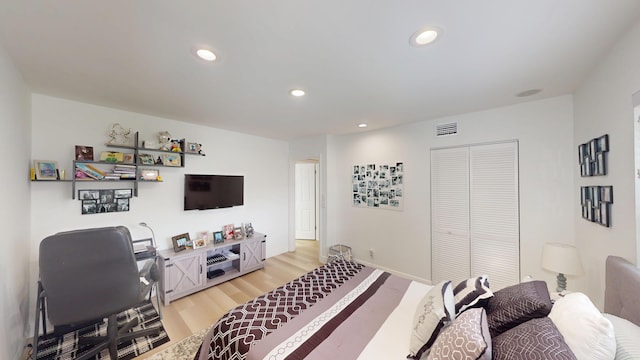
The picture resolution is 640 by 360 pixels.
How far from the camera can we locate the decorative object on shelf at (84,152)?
2.32m

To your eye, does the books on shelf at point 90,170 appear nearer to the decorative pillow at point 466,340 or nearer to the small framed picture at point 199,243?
the small framed picture at point 199,243

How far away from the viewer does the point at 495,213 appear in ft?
8.71

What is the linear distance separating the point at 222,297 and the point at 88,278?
4.94 feet

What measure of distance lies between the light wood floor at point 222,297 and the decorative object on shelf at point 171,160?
5.87ft

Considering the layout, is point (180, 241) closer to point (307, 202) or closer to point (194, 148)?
point (194, 148)

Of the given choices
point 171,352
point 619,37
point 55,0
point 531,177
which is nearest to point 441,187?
point 531,177

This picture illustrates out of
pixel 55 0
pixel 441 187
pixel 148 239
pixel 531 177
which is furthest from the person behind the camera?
pixel 441 187

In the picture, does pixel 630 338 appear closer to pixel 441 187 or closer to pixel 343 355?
pixel 343 355

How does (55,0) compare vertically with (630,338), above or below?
above

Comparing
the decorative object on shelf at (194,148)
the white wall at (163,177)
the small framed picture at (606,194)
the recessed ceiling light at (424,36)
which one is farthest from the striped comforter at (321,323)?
the decorative object on shelf at (194,148)

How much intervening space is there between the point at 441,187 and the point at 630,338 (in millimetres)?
2247

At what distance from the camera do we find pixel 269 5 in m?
1.07

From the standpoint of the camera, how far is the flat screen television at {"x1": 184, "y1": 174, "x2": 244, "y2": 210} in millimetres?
3201

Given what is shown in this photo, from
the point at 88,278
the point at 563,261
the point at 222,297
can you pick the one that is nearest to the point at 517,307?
the point at 563,261
